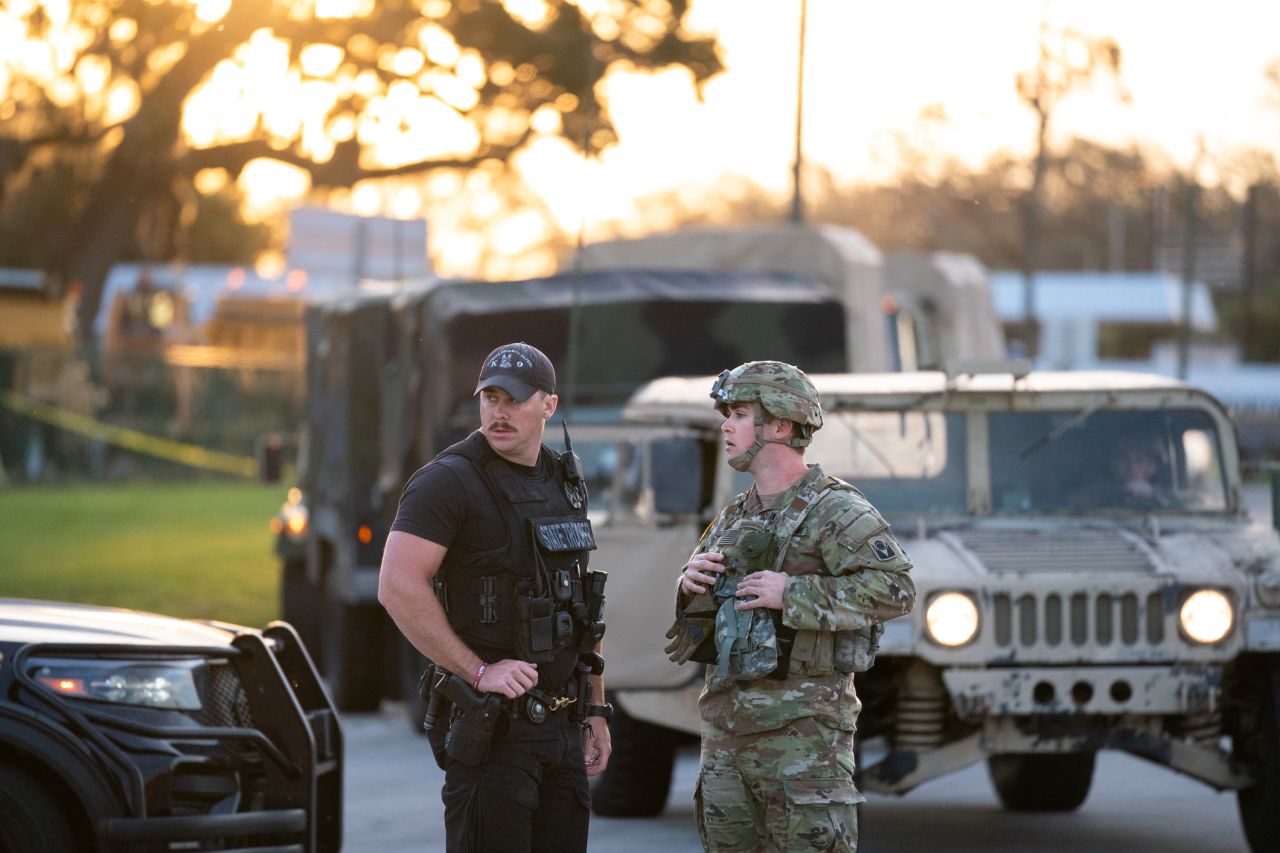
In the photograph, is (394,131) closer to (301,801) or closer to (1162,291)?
(301,801)

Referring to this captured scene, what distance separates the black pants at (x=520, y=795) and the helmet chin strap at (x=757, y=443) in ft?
2.58

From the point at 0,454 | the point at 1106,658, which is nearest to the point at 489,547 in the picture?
the point at 1106,658

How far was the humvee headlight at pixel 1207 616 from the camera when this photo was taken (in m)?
8.01

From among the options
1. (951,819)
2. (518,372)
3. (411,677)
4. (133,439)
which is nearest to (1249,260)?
(133,439)

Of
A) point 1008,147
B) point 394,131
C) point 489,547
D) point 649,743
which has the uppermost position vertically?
point 1008,147

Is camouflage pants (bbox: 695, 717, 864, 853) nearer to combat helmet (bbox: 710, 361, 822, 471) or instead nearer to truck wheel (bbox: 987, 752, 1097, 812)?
combat helmet (bbox: 710, 361, 822, 471)

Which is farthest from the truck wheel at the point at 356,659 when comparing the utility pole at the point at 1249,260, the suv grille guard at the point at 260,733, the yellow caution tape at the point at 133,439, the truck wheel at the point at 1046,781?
the yellow caution tape at the point at 133,439

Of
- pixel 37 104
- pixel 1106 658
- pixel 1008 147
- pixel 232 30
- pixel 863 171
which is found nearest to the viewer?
pixel 1106 658

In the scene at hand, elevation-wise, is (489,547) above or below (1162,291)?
below

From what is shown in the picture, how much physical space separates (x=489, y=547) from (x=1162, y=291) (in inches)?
2922

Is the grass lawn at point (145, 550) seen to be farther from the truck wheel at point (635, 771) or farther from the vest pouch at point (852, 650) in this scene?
the vest pouch at point (852, 650)

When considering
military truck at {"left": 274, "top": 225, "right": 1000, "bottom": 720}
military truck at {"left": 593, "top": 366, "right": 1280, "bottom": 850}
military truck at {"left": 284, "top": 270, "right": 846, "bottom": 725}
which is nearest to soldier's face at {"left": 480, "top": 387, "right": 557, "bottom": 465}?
military truck at {"left": 593, "top": 366, "right": 1280, "bottom": 850}

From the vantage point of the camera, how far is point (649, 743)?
936 cm

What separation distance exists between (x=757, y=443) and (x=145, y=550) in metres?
20.6
